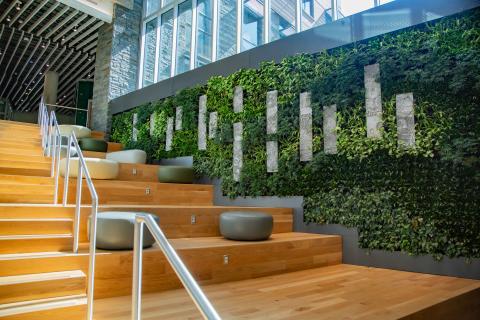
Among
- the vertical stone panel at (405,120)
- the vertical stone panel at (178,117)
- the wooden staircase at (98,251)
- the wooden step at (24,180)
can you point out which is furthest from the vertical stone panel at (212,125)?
the vertical stone panel at (405,120)

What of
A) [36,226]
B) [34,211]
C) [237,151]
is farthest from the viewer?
[237,151]

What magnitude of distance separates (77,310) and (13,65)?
15937mm

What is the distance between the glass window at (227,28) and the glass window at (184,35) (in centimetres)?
111

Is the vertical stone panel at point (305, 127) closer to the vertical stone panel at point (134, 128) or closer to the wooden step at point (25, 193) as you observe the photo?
the wooden step at point (25, 193)

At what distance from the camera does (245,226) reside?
12.6 feet

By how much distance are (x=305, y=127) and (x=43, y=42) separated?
1081 cm

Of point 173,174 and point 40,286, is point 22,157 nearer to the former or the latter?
point 173,174

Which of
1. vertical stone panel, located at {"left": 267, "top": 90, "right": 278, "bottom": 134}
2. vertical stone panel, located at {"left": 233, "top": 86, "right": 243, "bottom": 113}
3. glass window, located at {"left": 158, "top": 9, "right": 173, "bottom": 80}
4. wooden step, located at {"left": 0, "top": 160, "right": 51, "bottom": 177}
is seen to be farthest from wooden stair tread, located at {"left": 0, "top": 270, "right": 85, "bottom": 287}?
glass window, located at {"left": 158, "top": 9, "right": 173, "bottom": 80}

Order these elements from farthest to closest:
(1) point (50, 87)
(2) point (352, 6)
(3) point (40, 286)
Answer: (1) point (50, 87) → (2) point (352, 6) → (3) point (40, 286)

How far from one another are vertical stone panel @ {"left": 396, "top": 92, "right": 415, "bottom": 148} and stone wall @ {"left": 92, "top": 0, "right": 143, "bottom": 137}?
7458 mm

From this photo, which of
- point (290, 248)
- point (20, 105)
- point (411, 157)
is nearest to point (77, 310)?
point (290, 248)

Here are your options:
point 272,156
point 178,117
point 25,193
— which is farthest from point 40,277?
point 178,117

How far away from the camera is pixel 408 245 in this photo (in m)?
3.93

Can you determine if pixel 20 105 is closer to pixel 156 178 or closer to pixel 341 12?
pixel 156 178
